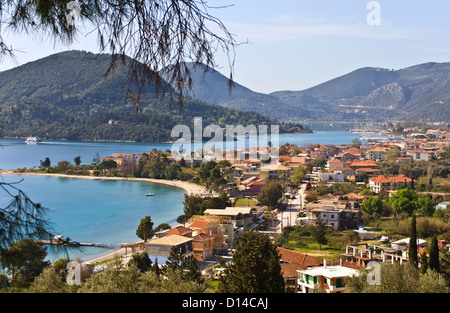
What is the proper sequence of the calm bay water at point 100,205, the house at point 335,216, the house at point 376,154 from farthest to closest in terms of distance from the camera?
the house at point 376,154 → the calm bay water at point 100,205 → the house at point 335,216

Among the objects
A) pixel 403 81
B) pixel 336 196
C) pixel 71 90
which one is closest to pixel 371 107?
pixel 403 81

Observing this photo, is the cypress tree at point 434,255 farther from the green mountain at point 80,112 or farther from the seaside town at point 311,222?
the green mountain at point 80,112

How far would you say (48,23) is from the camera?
1.55 meters

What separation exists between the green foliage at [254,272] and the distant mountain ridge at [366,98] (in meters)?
75.4

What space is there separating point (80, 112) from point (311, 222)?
2094 inches

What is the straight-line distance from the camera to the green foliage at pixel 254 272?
4922mm

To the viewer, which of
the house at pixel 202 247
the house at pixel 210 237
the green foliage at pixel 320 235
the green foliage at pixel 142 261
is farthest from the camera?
the green foliage at pixel 320 235

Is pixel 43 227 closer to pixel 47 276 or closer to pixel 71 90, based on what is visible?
pixel 47 276

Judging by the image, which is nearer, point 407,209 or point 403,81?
point 407,209

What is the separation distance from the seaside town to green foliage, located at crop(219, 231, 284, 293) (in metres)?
0.32

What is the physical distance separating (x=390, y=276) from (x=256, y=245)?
1511mm

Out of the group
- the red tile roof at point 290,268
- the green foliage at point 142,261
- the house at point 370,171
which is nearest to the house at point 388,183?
the house at point 370,171

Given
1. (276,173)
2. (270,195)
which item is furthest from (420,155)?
(270,195)

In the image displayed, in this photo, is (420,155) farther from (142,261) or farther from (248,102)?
(248,102)
